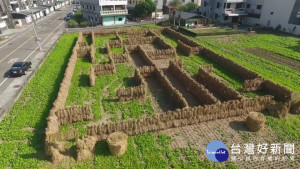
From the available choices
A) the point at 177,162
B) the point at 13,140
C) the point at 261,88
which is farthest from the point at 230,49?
the point at 13,140

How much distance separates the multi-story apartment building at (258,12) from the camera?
49.7 meters

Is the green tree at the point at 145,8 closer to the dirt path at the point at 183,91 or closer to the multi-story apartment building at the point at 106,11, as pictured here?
the multi-story apartment building at the point at 106,11

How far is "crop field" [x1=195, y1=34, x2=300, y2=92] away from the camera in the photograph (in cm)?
2836

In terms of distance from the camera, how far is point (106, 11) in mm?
63031

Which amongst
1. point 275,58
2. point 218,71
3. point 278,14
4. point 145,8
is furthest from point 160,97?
point 145,8

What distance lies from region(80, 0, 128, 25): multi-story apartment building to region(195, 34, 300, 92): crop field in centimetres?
2950

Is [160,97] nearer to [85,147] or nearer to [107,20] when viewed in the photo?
[85,147]

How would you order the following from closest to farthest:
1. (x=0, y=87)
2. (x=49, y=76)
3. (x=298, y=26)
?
(x=0, y=87)
(x=49, y=76)
(x=298, y=26)

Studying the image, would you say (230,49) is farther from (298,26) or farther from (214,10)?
(214,10)

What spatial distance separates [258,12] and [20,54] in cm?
5931

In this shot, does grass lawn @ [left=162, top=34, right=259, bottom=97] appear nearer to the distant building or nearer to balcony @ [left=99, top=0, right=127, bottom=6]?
the distant building

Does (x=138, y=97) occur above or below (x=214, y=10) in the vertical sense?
below

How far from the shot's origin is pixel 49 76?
28.6m

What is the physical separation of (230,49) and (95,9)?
4340 centimetres
